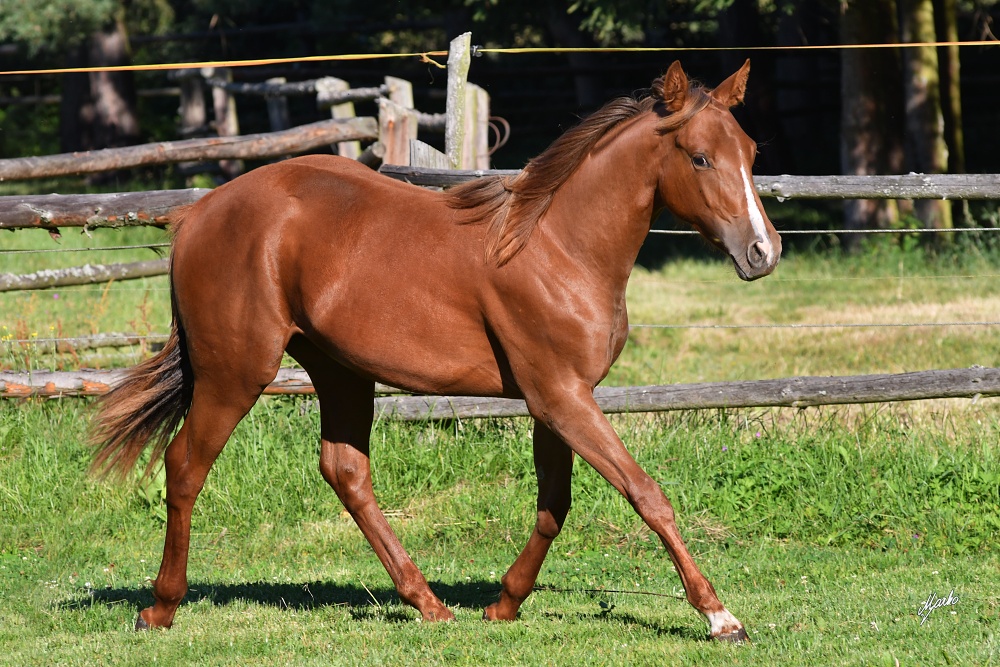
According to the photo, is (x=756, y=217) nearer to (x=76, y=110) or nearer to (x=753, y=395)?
(x=753, y=395)

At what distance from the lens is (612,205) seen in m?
4.30

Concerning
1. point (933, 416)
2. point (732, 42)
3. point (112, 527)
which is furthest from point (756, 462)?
point (732, 42)

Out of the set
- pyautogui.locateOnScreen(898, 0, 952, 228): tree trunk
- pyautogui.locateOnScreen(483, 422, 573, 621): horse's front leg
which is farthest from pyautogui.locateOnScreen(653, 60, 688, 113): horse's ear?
pyautogui.locateOnScreen(898, 0, 952, 228): tree trunk

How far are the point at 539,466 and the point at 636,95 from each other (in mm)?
1573

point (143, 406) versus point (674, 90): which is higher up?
point (674, 90)

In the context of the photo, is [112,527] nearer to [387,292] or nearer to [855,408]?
[387,292]

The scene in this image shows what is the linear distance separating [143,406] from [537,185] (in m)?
2.05

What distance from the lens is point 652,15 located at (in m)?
15.3

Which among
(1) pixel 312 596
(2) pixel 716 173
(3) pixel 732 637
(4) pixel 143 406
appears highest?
(2) pixel 716 173

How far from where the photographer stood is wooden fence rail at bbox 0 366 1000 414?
5980 mm

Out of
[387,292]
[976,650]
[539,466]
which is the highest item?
[387,292]

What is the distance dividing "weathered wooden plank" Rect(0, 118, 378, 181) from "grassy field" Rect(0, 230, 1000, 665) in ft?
3.52

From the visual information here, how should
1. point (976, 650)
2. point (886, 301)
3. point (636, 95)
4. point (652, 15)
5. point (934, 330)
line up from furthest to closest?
1. point (652, 15)
2. point (886, 301)
3. point (934, 330)
4. point (636, 95)
5. point (976, 650)
